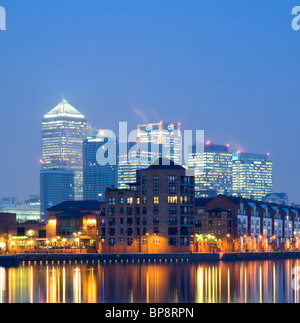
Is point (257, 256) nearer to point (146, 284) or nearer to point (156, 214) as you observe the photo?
point (156, 214)

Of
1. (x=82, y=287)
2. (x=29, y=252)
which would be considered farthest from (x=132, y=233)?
(x=82, y=287)

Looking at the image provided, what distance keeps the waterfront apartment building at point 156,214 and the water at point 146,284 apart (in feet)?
82.6

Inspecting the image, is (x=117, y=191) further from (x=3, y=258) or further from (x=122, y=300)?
(x=122, y=300)

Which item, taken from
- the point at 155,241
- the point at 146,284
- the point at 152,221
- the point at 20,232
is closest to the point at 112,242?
the point at 155,241

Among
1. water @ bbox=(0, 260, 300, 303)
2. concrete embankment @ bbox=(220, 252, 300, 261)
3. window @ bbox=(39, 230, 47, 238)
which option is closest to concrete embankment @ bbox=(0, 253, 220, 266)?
concrete embankment @ bbox=(220, 252, 300, 261)

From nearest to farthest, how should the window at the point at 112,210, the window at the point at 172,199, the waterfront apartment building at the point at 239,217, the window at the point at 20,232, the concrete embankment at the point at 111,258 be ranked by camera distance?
the concrete embankment at the point at 111,258, the window at the point at 172,199, the window at the point at 112,210, the window at the point at 20,232, the waterfront apartment building at the point at 239,217

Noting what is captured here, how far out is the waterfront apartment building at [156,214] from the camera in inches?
5984

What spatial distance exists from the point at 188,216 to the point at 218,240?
1368 cm

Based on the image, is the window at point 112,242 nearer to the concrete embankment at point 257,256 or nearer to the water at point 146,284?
the concrete embankment at point 257,256

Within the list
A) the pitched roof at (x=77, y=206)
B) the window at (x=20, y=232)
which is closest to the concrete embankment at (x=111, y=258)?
the window at (x=20, y=232)

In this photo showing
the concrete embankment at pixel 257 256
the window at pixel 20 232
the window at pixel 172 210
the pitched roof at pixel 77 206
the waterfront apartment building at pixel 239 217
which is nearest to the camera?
the window at pixel 172 210

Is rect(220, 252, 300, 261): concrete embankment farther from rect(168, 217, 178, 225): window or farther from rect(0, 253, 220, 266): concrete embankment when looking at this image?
rect(168, 217, 178, 225): window

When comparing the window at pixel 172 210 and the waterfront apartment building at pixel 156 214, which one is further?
the window at pixel 172 210
